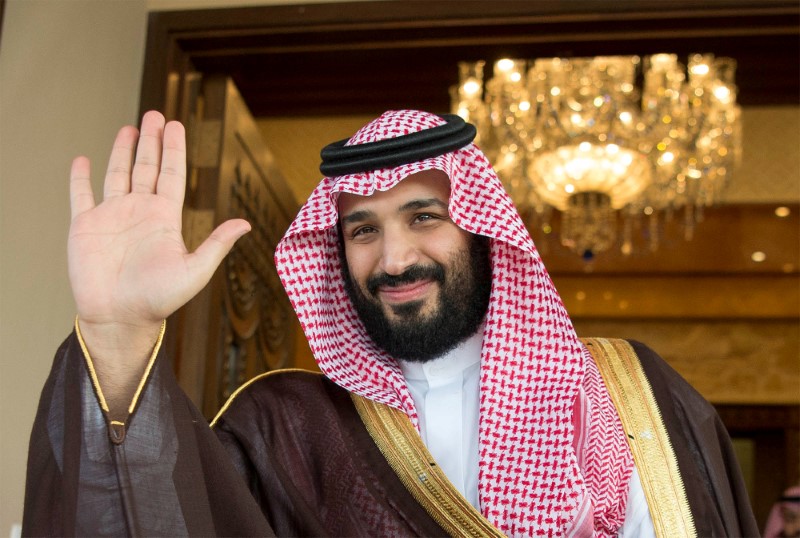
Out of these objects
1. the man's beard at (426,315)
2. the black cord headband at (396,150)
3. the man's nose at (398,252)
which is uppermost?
the black cord headband at (396,150)

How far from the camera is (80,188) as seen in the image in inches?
52.6

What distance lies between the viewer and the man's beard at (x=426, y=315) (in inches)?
72.1

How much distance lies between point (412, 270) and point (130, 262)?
2.14ft

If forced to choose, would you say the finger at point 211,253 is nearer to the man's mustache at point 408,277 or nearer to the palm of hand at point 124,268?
the palm of hand at point 124,268

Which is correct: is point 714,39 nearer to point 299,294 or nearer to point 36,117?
point 299,294

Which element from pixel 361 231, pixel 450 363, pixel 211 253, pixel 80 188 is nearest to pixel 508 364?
pixel 450 363

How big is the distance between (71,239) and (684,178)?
4.29m

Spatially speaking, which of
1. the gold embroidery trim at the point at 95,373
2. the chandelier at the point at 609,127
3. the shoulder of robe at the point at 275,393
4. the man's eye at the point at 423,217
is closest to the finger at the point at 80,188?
the gold embroidery trim at the point at 95,373

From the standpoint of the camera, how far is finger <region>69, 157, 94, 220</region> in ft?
4.33

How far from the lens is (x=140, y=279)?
1260 millimetres

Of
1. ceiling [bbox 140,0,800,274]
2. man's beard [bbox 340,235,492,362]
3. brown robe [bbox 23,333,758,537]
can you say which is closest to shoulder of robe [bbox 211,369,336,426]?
brown robe [bbox 23,333,758,537]

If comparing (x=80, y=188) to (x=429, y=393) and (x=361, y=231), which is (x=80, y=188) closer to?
(x=361, y=231)

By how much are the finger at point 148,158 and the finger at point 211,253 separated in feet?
0.41

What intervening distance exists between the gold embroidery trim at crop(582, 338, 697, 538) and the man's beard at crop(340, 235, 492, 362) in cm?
27
